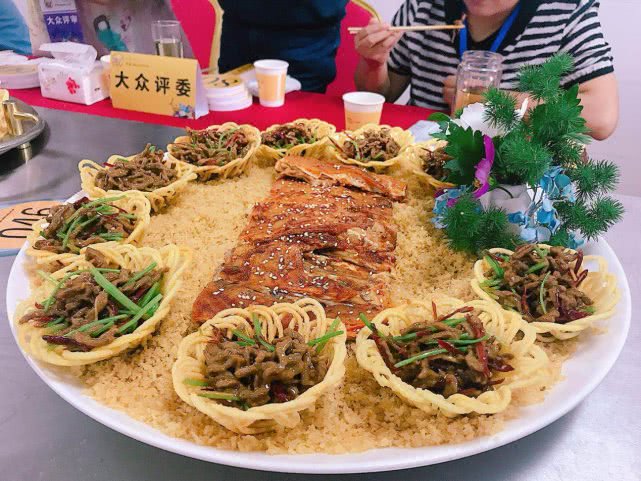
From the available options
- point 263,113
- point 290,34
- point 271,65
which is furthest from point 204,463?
point 290,34

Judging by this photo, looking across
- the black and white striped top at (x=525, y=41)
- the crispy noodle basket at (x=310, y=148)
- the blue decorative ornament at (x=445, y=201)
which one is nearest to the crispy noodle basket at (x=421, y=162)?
the blue decorative ornament at (x=445, y=201)

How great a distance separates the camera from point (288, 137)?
2.53 meters

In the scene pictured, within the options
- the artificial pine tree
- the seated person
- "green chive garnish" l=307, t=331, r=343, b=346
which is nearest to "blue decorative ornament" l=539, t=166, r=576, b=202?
the artificial pine tree

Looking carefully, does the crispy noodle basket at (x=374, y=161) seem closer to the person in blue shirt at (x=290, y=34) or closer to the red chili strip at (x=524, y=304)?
the red chili strip at (x=524, y=304)

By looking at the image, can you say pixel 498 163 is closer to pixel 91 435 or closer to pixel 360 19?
pixel 91 435

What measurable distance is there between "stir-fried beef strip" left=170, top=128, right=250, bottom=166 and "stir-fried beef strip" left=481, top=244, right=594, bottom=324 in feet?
4.23

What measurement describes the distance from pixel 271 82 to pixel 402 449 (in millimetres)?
2670

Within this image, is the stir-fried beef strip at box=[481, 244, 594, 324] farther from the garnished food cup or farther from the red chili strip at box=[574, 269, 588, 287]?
the garnished food cup

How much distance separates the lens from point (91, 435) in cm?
130

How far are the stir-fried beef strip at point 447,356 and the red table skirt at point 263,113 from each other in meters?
2.04

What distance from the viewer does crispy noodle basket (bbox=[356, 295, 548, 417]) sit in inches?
43.0

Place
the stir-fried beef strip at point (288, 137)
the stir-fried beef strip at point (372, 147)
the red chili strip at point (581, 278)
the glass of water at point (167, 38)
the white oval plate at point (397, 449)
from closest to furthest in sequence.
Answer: the white oval plate at point (397, 449) < the red chili strip at point (581, 278) < the stir-fried beef strip at point (372, 147) < the stir-fried beef strip at point (288, 137) < the glass of water at point (167, 38)

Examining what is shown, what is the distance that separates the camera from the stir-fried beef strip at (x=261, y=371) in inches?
43.3

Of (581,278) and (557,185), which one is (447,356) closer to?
(581,278)
